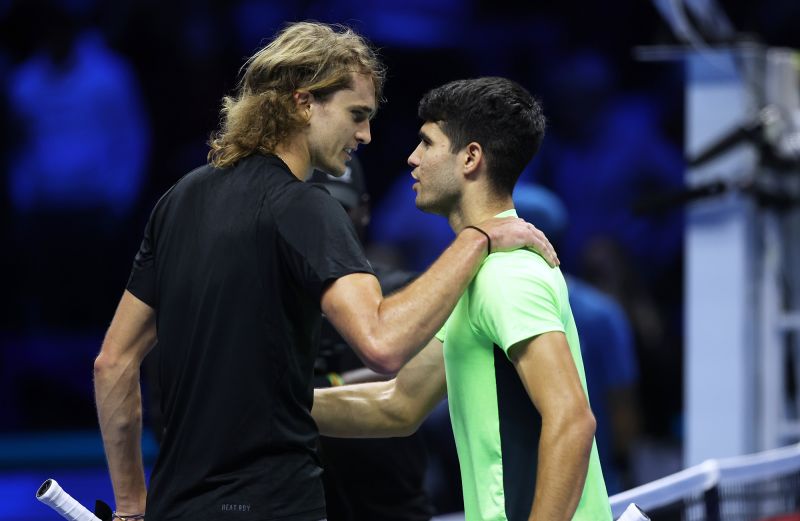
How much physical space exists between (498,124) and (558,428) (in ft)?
2.12

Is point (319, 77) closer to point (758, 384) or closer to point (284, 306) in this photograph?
point (284, 306)

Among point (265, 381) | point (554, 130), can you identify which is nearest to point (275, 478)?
point (265, 381)

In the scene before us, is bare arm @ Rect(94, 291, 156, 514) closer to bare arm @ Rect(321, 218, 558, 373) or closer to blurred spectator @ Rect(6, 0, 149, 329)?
bare arm @ Rect(321, 218, 558, 373)

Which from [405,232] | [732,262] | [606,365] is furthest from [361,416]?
[405,232]

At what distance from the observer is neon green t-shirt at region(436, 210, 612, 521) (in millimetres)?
2326

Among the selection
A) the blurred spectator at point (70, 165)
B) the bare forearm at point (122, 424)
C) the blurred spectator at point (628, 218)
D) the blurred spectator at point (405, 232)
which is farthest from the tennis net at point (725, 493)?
the blurred spectator at point (70, 165)

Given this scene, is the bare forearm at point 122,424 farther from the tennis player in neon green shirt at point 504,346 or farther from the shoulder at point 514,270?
the shoulder at point 514,270

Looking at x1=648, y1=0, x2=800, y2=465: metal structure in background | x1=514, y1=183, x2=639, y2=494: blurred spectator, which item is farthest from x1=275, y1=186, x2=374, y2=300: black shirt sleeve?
x1=648, y1=0, x2=800, y2=465: metal structure in background

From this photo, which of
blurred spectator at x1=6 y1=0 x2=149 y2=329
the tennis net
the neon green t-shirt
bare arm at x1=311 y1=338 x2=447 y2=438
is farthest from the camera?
blurred spectator at x1=6 y1=0 x2=149 y2=329

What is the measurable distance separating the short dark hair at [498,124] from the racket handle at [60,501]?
101cm

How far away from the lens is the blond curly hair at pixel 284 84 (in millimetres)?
2512

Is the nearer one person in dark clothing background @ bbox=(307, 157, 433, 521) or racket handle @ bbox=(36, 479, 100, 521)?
racket handle @ bbox=(36, 479, 100, 521)

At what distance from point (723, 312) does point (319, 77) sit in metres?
3.21

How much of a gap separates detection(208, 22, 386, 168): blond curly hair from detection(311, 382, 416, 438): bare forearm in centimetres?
67
